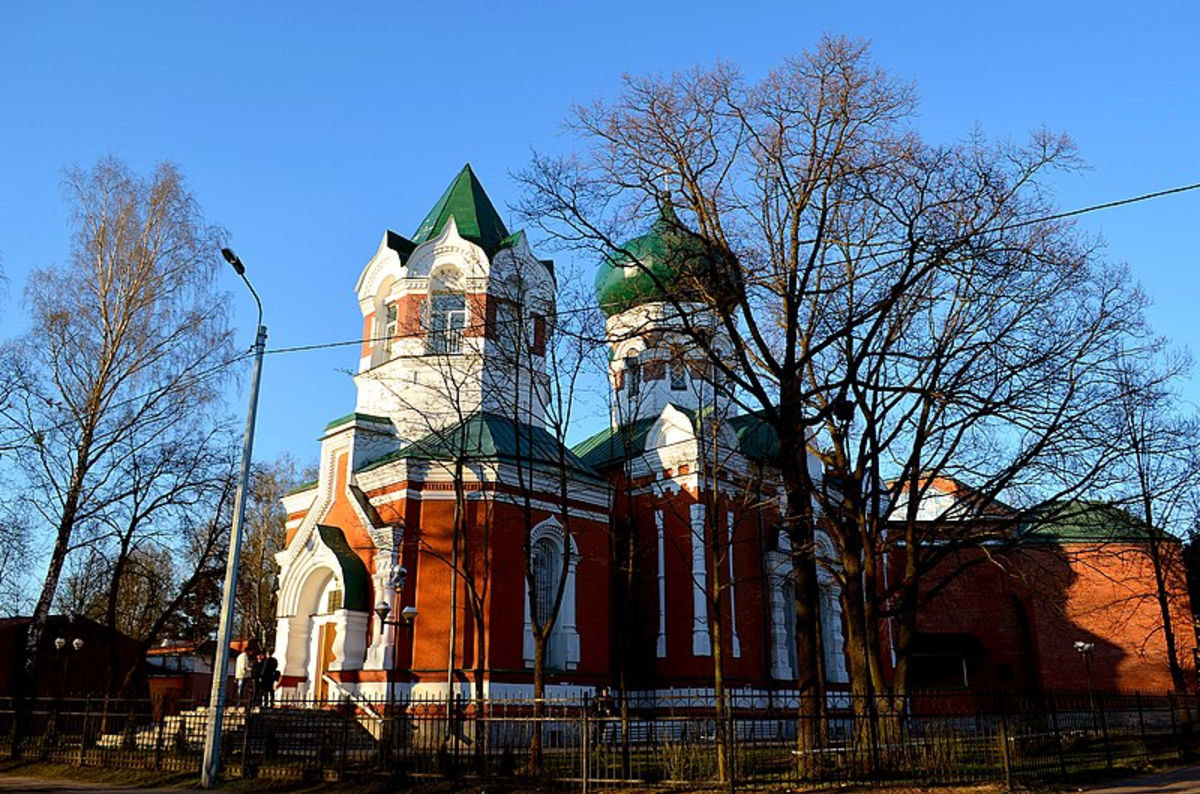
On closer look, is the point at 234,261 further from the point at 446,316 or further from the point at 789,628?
the point at 789,628

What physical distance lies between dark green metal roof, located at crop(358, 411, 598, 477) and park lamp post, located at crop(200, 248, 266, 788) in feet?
24.1

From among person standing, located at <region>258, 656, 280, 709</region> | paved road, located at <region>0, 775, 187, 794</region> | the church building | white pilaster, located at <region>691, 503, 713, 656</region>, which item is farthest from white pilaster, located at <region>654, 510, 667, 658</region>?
paved road, located at <region>0, 775, 187, 794</region>

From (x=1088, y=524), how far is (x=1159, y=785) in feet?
18.9

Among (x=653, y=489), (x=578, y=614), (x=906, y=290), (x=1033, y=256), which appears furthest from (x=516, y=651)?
(x=1033, y=256)

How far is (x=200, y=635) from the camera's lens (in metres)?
41.9

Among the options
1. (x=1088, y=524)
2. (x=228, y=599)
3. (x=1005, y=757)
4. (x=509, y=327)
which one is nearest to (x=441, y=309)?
(x=509, y=327)

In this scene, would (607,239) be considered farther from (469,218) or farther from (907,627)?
(469,218)

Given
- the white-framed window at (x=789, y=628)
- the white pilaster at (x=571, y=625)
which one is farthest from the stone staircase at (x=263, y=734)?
the white-framed window at (x=789, y=628)

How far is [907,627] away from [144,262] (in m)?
18.1

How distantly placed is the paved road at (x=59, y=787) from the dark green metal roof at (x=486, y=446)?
31.2 ft

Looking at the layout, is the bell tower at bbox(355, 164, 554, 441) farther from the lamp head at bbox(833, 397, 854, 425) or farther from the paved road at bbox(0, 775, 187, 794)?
the paved road at bbox(0, 775, 187, 794)

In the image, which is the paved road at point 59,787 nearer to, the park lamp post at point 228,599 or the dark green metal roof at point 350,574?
the park lamp post at point 228,599

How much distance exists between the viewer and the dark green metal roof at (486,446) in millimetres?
22609

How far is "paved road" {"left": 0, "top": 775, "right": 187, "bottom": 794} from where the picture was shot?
13.7 meters
